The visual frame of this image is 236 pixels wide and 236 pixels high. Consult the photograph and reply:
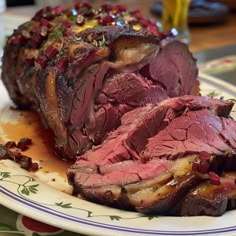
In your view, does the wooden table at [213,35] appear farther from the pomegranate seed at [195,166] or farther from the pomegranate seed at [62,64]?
the pomegranate seed at [195,166]

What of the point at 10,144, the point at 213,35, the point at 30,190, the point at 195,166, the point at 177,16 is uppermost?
the point at 195,166

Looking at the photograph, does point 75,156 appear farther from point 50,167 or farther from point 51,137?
point 51,137

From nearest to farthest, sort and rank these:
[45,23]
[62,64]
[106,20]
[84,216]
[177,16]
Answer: [84,216]
[62,64]
[106,20]
[45,23]
[177,16]

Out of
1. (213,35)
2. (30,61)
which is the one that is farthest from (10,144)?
(213,35)

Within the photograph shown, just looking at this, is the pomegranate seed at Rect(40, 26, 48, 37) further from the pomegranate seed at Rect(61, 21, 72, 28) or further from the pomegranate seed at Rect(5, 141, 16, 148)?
the pomegranate seed at Rect(5, 141, 16, 148)

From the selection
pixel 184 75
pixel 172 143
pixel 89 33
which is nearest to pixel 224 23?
pixel 184 75

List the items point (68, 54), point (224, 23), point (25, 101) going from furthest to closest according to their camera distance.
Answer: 1. point (224, 23)
2. point (25, 101)
3. point (68, 54)

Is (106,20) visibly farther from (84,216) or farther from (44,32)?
(84,216)

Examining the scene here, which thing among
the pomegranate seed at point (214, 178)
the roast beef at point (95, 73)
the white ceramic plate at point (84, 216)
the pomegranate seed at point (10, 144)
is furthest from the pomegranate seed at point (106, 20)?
the pomegranate seed at point (214, 178)
